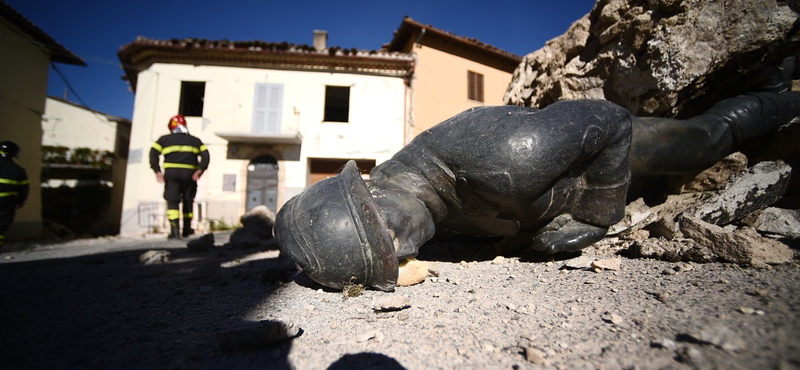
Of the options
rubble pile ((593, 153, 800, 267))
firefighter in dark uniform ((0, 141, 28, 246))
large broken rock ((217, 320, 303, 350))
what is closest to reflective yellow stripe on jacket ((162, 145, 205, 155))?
firefighter in dark uniform ((0, 141, 28, 246))

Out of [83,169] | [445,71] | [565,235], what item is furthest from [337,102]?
[565,235]

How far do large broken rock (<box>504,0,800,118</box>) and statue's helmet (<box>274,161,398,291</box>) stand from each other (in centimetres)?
242

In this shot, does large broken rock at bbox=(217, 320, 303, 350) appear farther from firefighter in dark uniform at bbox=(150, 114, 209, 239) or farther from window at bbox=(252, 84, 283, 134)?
window at bbox=(252, 84, 283, 134)

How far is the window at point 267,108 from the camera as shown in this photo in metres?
9.73

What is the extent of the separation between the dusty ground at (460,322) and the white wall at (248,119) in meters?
8.17

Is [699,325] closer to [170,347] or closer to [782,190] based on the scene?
[170,347]

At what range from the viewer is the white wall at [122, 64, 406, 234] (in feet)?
30.5

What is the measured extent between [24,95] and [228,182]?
4.40 m

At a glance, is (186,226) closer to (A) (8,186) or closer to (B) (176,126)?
(B) (176,126)

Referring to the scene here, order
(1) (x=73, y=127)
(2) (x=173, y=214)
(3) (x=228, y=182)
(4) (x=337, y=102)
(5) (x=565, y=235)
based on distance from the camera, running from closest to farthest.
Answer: (5) (x=565, y=235) < (2) (x=173, y=214) < (3) (x=228, y=182) < (4) (x=337, y=102) < (1) (x=73, y=127)

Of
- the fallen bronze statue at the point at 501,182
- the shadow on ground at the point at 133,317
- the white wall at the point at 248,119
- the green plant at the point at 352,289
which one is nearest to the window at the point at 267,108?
the white wall at the point at 248,119

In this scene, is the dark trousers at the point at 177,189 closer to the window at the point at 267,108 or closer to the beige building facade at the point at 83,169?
the window at the point at 267,108

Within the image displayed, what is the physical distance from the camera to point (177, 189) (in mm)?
4457

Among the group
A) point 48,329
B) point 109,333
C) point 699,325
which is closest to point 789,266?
point 699,325
